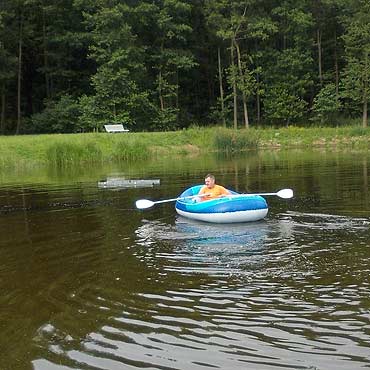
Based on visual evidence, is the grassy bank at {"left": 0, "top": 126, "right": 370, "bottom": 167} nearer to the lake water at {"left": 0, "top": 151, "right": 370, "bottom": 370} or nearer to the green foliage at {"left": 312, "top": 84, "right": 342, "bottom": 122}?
the green foliage at {"left": 312, "top": 84, "right": 342, "bottom": 122}

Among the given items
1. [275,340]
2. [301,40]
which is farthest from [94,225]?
[301,40]

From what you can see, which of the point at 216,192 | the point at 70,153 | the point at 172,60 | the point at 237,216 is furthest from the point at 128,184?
the point at 172,60

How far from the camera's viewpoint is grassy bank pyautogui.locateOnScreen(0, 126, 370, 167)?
32750mm

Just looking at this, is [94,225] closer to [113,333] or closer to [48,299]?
[48,299]

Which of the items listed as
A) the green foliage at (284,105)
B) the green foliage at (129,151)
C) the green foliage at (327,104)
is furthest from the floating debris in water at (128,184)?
the green foliage at (284,105)

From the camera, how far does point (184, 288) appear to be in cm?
791

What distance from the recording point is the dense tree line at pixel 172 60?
4866cm

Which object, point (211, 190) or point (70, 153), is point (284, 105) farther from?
point (211, 190)

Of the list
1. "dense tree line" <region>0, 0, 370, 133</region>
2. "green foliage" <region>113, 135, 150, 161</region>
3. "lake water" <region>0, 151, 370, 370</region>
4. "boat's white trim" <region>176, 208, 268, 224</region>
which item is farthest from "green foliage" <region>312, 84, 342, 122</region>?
"boat's white trim" <region>176, 208, 268, 224</region>

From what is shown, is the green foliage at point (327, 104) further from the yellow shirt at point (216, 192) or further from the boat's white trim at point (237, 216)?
the boat's white trim at point (237, 216)

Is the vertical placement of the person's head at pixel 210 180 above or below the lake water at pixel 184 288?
above

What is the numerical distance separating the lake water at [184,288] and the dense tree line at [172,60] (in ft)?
113

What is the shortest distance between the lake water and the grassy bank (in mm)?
16962

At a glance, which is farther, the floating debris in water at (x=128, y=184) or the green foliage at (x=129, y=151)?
the green foliage at (x=129, y=151)
